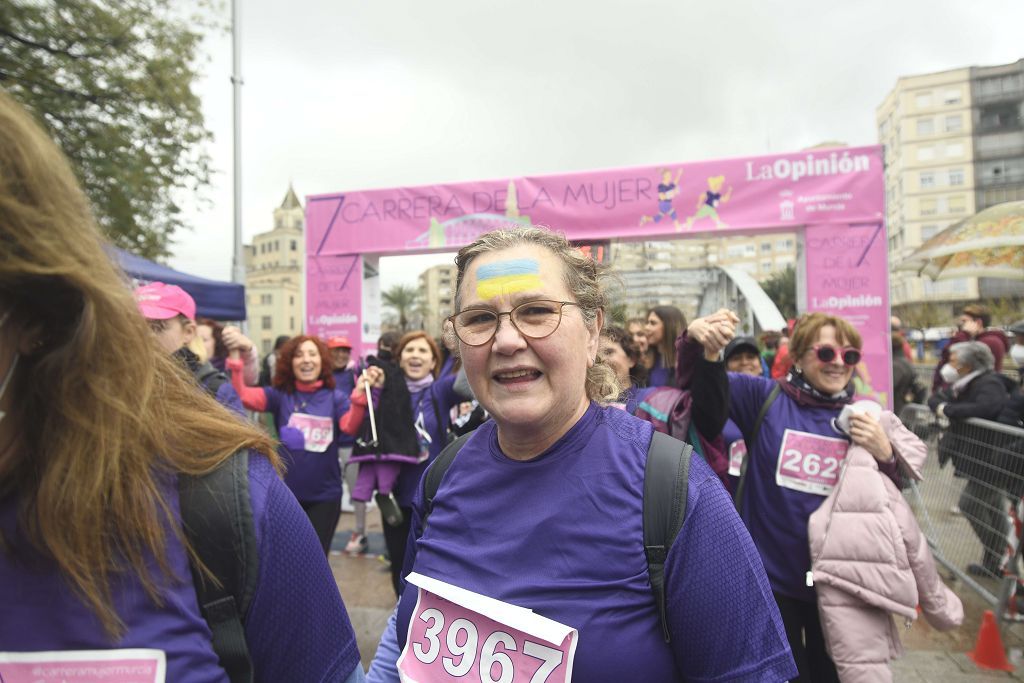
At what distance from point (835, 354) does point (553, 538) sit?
77.9 inches

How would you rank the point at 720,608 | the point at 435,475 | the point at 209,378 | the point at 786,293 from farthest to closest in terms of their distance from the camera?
the point at 786,293, the point at 209,378, the point at 435,475, the point at 720,608

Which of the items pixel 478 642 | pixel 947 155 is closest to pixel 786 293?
pixel 947 155

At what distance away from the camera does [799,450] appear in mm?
2725

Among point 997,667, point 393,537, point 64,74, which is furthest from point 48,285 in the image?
point 64,74

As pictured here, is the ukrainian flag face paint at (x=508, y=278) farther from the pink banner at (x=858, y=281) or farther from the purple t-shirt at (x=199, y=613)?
the pink banner at (x=858, y=281)

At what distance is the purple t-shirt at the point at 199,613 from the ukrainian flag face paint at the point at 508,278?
2.19 ft

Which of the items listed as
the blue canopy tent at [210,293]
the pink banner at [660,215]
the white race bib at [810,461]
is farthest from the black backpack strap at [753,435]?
the blue canopy tent at [210,293]

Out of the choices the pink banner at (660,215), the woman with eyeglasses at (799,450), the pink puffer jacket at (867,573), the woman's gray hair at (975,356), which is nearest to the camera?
the pink puffer jacket at (867,573)

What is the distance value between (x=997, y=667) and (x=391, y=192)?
6905mm

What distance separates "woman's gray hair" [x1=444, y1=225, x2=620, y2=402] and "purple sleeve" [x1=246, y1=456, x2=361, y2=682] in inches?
29.5

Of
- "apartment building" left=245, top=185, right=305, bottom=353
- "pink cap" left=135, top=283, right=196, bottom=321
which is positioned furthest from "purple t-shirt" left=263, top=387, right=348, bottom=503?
"apartment building" left=245, top=185, right=305, bottom=353

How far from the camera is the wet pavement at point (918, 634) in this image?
3.55 m

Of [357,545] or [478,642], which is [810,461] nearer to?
[478,642]

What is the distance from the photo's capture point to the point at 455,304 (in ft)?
5.65
